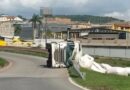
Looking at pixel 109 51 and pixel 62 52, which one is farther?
pixel 109 51

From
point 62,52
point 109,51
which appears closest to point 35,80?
point 62,52

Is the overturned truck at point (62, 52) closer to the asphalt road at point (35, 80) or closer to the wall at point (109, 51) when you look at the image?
the asphalt road at point (35, 80)

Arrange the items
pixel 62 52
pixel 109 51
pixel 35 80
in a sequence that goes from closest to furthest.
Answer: pixel 35 80
pixel 62 52
pixel 109 51

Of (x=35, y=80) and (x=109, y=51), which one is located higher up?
(x=35, y=80)

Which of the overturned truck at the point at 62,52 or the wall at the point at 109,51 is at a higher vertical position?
the overturned truck at the point at 62,52

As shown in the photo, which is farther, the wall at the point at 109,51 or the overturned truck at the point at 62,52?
the wall at the point at 109,51

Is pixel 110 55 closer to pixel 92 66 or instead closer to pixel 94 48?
pixel 94 48

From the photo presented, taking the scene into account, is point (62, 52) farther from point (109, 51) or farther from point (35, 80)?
point (109, 51)

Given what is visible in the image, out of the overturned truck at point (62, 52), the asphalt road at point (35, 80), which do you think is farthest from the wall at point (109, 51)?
the asphalt road at point (35, 80)

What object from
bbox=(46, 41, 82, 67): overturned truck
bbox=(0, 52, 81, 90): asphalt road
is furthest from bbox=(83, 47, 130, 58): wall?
bbox=(0, 52, 81, 90): asphalt road

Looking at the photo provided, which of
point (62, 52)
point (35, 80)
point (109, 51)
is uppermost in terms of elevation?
point (35, 80)

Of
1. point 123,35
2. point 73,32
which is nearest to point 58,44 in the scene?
point 123,35

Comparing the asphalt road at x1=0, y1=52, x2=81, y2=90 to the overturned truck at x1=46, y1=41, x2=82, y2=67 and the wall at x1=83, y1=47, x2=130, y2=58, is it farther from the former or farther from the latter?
the wall at x1=83, y1=47, x2=130, y2=58

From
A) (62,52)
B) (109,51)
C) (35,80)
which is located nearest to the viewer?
(35,80)
